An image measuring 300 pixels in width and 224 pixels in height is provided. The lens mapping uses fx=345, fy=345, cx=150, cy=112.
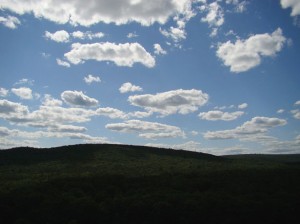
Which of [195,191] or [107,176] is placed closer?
[195,191]

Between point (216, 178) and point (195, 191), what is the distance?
7839 mm

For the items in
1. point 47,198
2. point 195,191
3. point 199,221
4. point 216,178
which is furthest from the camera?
point 216,178

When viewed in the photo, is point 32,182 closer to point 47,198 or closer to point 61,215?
point 47,198

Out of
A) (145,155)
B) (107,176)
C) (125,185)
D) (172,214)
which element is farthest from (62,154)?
(172,214)

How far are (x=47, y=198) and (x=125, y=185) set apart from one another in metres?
9.42

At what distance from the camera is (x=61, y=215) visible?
92.1ft

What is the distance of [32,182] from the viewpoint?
1545 inches

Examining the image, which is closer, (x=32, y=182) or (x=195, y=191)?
(x=195, y=191)

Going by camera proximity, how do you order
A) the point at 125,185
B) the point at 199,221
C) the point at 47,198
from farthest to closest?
the point at 125,185 < the point at 47,198 < the point at 199,221

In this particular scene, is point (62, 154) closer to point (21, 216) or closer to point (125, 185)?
point (125, 185)

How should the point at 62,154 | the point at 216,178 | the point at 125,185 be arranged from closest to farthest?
the point at 125,185 → the point at 216,178 → the point at 62,154

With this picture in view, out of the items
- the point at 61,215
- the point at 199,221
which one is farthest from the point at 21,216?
the point at 199,221

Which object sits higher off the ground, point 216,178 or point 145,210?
point 216,178

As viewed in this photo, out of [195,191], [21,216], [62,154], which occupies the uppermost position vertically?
[62,154]
